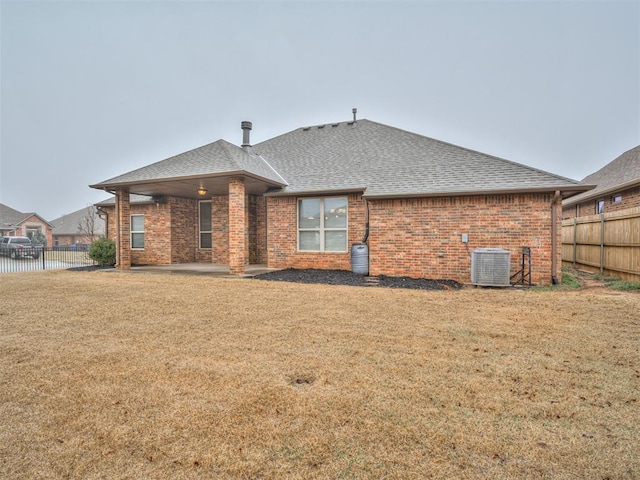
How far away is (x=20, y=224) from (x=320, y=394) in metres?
55.0

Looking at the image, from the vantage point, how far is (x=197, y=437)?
2168 millimetres

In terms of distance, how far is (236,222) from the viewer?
1026 cm

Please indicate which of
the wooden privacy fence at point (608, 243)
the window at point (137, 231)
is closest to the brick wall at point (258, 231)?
the window at point (137, 231)

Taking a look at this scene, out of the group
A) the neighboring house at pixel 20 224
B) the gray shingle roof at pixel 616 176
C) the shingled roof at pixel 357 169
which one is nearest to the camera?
the shingled roof at pixel 357 169

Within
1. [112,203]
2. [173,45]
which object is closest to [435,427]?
[112,203]

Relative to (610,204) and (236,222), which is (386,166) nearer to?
(236,222)

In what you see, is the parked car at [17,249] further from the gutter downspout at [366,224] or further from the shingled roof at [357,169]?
the gutter downspout at [366,224]

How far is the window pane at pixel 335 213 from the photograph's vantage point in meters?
11.2

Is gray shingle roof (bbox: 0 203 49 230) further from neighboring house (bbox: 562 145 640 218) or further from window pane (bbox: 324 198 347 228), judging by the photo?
neighboring house (bbox: 562 145 640 218)

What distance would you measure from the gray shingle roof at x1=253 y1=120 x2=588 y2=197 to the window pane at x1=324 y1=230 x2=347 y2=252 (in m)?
1.57

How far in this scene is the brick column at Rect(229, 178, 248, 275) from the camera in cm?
1024

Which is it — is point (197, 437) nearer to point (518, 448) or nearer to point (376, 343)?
point (518, 448)

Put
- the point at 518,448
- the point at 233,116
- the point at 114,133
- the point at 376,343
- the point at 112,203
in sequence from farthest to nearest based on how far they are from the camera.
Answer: the point at 114,133, the point at 233,116, the point at 112,203, the point at 376,343, the point at 518,448

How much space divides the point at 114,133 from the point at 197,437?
53.0 m
